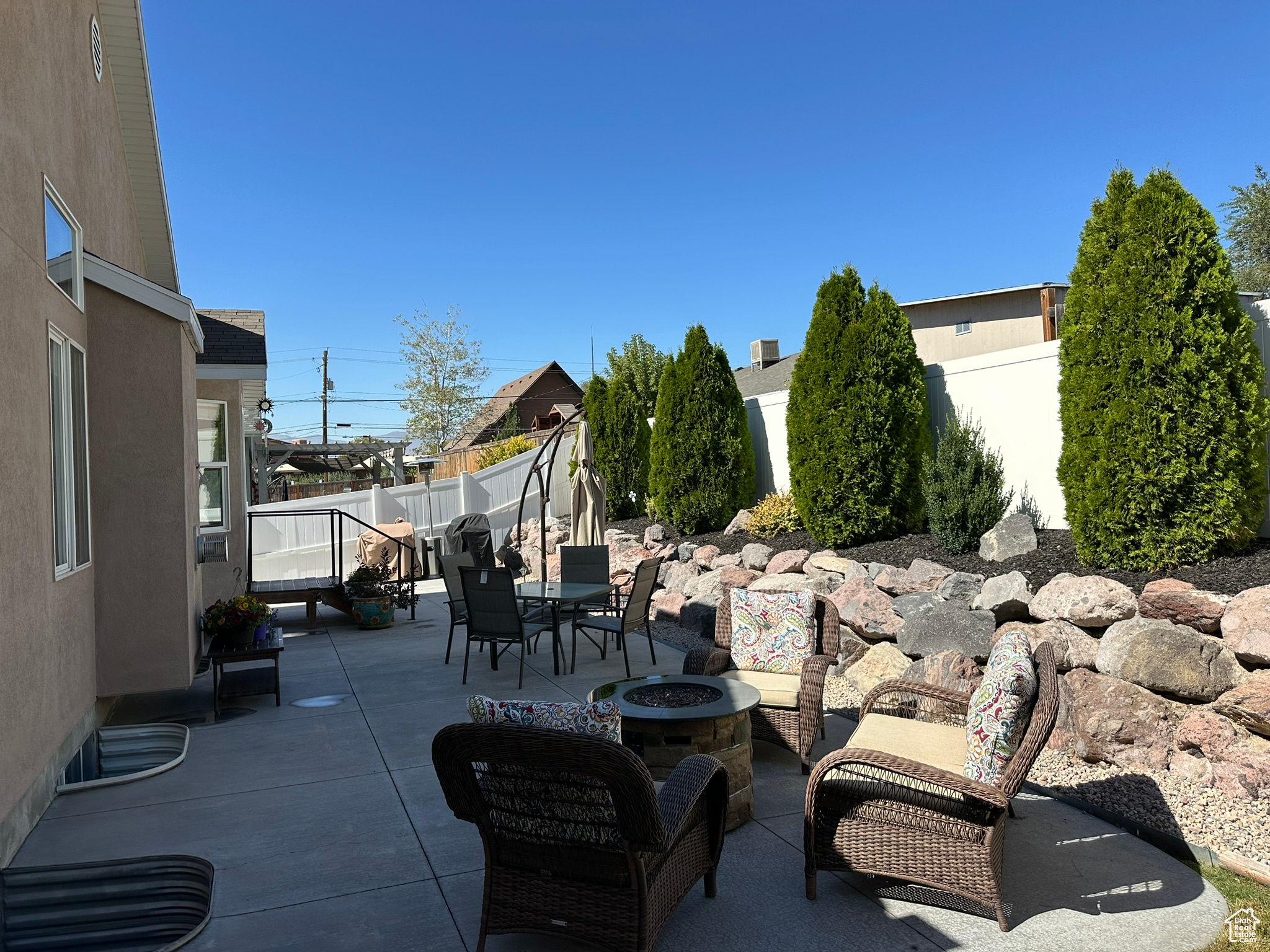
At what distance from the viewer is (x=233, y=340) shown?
9.75m

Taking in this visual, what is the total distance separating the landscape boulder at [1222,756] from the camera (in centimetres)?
408

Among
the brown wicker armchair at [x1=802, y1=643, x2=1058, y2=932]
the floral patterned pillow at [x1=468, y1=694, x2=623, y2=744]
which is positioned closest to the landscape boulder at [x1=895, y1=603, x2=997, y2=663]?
the brown wicker armchair at [x1=802, y1=643, x2=1058, y2=932]

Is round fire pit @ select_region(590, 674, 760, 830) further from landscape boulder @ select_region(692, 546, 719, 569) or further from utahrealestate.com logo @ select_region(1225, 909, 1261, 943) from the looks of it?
landscape boulder @ select_region(692, 546, 719, 569)

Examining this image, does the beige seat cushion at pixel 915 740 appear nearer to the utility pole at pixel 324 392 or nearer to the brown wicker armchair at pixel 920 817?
the brown wicker armchair at pixel 920 817

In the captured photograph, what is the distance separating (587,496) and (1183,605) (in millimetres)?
6480

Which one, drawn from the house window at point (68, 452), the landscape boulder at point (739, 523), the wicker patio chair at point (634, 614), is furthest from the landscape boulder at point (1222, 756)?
the landscape boulder at point (739, 523)

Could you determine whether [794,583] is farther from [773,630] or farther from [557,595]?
[773,630]

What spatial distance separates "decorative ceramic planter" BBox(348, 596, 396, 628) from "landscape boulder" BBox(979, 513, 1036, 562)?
23.1ft

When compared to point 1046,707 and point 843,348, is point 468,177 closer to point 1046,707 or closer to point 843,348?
point 843,348

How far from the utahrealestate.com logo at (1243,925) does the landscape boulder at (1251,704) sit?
186cm

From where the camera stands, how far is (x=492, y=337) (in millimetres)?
33406

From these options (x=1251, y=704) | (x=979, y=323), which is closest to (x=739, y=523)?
(x=1251, y=704)

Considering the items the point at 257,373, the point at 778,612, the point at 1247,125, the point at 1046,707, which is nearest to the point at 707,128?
the point at 1247,125

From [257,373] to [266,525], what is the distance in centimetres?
773
